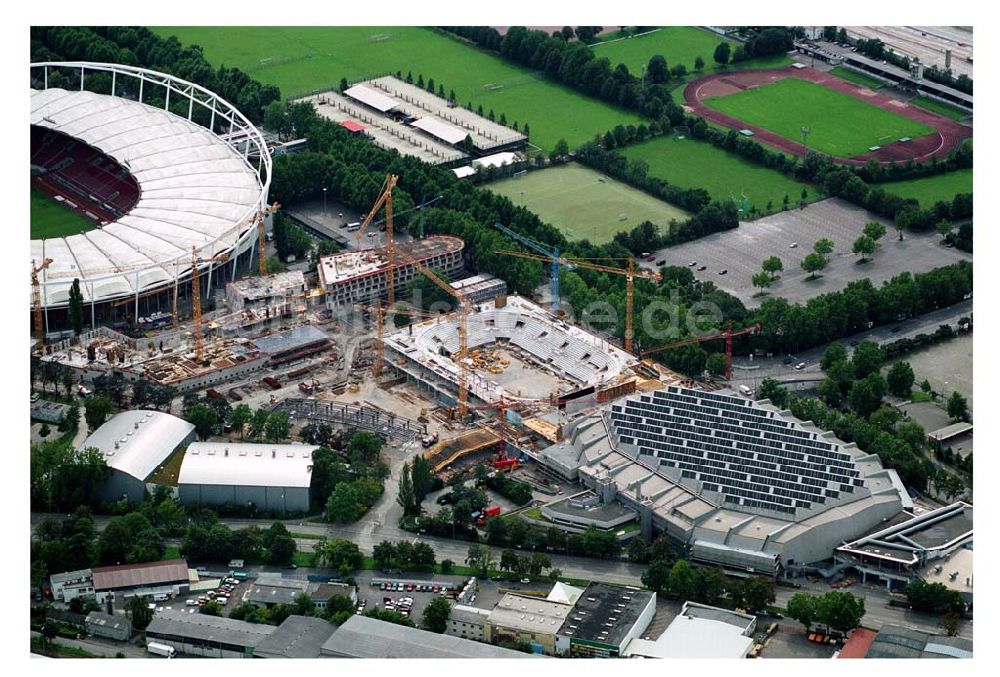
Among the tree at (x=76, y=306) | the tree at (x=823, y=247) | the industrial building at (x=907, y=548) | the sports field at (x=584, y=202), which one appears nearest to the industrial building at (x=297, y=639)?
the industrial building at (x=907, y=548)

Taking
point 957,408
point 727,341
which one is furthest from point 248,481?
point 957,408

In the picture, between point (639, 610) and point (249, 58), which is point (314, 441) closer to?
point (639, 610)

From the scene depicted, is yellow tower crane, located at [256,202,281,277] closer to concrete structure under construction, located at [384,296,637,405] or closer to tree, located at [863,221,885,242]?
concrete structure under construction, located at [384,296,637,405]

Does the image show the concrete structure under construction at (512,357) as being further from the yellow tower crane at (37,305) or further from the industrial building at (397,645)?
the industrial building at (397,645)

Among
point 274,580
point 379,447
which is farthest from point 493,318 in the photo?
point 274,580

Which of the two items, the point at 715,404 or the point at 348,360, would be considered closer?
the point at 715,404

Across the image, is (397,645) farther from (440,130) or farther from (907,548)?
(440,130)

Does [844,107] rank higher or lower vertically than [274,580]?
higher
